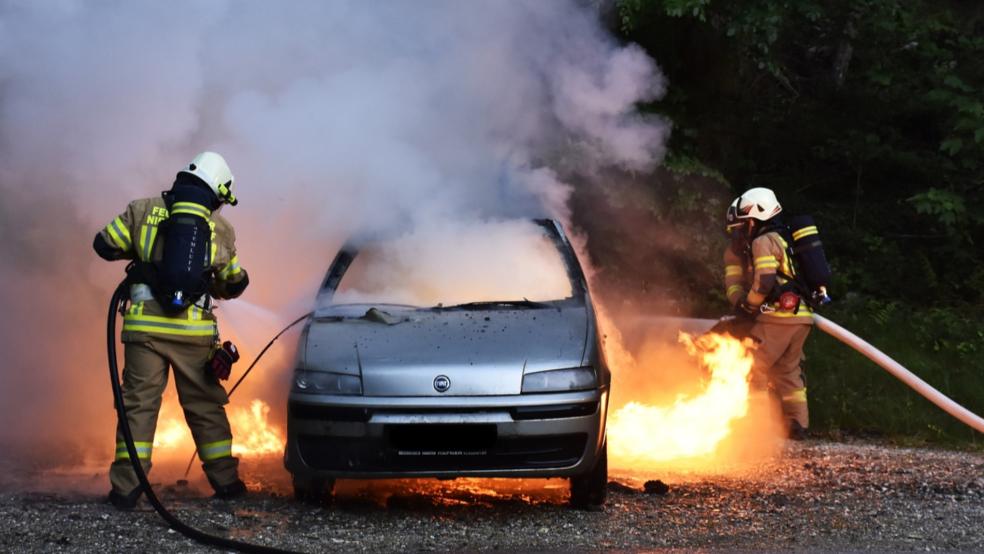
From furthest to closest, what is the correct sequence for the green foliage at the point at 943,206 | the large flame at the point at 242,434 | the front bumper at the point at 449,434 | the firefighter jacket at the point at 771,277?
1. the green foliage at the point at 943,206
2. the firefighter jacket at the point at 771,277
3. the large flame at the point at 242,434
4. the front bumper at the point at 449,434

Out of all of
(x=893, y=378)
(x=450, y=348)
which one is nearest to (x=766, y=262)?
(x=893, y=378)

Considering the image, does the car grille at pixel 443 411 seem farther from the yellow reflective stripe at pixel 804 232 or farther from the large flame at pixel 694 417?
the yellow reflective stripe at pixel 804 232

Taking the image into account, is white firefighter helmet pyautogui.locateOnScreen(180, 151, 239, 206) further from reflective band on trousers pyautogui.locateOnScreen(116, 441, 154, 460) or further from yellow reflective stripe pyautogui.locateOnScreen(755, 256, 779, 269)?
yellow reflective stripe pyautogui.locateOnScreen(755, 256, 779, 269)

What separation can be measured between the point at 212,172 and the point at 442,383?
5.71 ft

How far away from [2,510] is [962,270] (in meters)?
10.0

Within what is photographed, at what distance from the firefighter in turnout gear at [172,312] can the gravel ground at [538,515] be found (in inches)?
10.6

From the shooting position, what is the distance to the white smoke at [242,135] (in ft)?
25.6

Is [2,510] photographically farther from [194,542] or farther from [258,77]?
[258,77]

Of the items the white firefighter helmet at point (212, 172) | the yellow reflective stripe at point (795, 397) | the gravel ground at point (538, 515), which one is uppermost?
the white firefighter helmet at point (212, 172)

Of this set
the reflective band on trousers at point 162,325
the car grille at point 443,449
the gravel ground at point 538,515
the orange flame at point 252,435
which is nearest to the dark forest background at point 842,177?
the gravel ground at point 538,515

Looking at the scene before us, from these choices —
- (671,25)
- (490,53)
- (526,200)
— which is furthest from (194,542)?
(671,25)

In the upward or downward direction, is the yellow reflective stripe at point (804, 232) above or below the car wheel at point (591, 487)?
above

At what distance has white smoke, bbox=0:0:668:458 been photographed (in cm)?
782

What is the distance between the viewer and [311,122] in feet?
26.4
